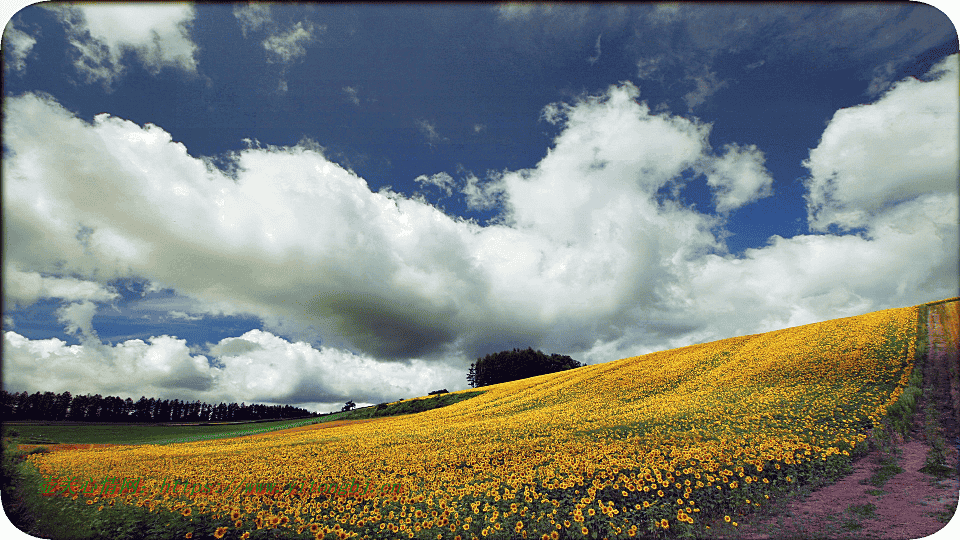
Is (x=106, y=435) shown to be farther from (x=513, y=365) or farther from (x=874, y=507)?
(x=513, y=365)

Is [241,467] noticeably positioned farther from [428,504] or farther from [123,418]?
[123,418]

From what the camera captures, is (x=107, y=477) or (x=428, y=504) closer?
(x=428, y=504)

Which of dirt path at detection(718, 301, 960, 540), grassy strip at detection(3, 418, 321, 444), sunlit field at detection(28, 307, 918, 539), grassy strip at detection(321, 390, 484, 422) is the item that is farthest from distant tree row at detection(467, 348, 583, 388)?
dirt path at detection(718, 301, 960, 540)

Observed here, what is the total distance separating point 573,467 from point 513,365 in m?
84.9

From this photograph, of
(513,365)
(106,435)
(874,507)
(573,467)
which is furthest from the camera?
(513,365)

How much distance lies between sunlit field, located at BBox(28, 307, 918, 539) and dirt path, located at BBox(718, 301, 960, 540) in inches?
18.0

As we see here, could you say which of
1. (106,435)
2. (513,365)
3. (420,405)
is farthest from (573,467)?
(513,365)

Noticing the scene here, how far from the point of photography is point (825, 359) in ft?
63.6

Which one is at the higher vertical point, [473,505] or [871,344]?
[871,344]

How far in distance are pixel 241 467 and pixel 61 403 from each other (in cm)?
7353

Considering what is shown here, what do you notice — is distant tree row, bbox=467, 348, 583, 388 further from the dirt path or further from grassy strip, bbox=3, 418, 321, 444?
the dirt path

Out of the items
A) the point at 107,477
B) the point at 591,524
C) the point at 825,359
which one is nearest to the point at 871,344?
the point at 825,359

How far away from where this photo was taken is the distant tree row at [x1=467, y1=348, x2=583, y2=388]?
91.6 metres

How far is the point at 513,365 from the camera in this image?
91938 millimetres
